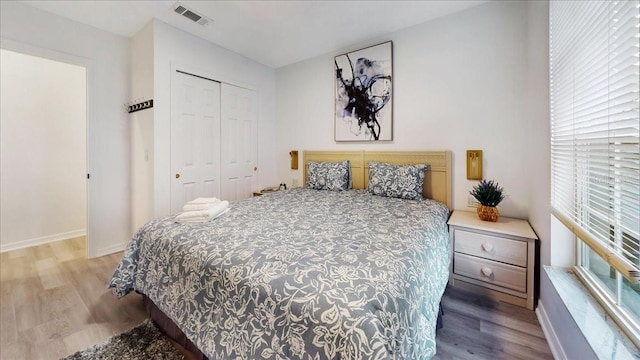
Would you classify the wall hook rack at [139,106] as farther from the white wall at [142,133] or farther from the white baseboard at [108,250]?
the white baseboard at [108,250]

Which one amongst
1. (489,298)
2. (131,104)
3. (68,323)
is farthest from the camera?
(131,104)

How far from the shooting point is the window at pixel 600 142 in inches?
34.4

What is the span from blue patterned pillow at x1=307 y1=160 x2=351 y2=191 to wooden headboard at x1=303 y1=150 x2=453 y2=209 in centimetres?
12

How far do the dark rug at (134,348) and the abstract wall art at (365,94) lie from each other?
2.59m

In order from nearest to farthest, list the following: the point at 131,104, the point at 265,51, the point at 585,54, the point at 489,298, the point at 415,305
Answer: the point at 415,305 → the point at 585,54 → the point at 489,298 → the point at 131,104 → the point at 265,51

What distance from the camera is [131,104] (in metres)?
2.96

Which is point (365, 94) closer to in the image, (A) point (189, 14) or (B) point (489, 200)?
(B) point (489, 200)

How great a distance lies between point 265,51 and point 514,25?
2718mm

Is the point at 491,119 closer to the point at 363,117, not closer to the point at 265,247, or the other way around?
the point at 363,117

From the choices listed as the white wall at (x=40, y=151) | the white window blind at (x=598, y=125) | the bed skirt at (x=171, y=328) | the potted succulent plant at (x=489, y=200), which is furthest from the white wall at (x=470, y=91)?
the white wall at (x=40, y=151)

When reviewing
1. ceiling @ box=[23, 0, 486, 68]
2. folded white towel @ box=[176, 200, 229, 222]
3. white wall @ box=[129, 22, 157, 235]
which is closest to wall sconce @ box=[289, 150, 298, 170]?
ceiling @ box=[23, 0, 486, 68]

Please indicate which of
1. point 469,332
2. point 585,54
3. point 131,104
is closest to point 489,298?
point 469,332

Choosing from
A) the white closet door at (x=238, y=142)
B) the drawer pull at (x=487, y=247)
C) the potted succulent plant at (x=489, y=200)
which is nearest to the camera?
the drawer pull at (x=487, y=247)

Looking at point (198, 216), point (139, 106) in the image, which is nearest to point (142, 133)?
point (139, 106)
